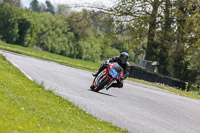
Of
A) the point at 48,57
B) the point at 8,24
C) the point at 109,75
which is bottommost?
the point at 48,57

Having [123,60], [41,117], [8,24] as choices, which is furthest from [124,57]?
[8,24]

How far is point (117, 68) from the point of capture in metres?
14.2

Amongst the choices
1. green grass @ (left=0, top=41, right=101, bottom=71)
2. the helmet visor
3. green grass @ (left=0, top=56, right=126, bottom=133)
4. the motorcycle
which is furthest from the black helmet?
green grass @ (left=0, top=41, right=101, bottom=71)

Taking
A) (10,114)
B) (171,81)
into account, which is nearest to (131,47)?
(171,81)

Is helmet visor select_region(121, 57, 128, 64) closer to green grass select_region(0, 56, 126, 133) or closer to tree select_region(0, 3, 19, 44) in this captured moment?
green grass select_region(0, 56, 126, 133)

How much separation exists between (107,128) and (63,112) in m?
1.06

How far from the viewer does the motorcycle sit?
46.6 ft

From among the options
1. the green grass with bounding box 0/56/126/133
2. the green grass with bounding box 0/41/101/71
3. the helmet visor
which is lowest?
the green grass with bounding box 0/41/101/71

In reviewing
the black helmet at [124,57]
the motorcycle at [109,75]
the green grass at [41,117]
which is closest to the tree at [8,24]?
the motorcycle at [109,75]

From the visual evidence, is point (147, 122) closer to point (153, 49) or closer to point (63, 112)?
point (63, 112)

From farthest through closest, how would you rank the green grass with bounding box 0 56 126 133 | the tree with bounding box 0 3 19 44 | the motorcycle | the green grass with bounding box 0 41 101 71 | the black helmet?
the tree with bounding box 0 3 19 44 < the green grass with bounding box 0 41 101 71 < the motorcycle < the black helmet < the green grass with bounding box 0 56 126 133

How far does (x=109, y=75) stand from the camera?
14359mm

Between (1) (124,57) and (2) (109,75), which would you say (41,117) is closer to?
(1) (124,57)

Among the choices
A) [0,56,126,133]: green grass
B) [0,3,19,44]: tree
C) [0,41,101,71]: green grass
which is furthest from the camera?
[0,3,19,44]: tree
